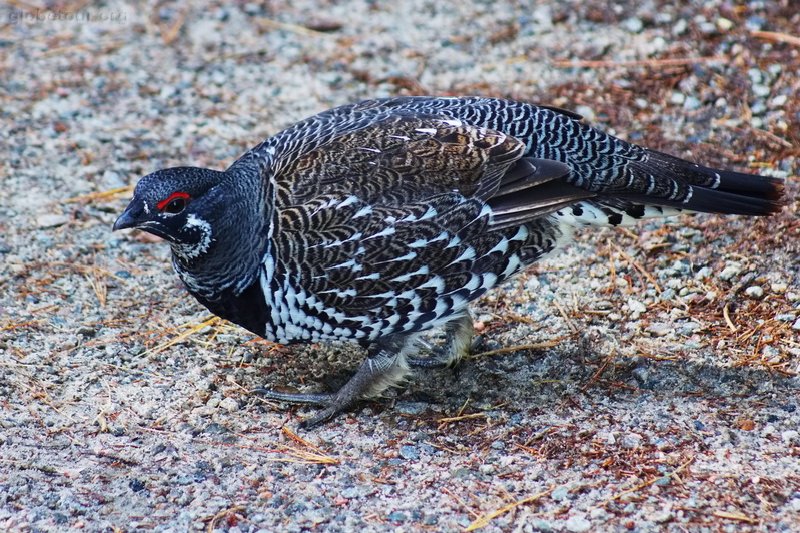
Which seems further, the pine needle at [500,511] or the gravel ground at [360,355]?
the gravel ground at [360,355]

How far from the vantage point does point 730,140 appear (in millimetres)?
7004

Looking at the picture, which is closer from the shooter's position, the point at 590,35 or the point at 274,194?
the point at 274,194

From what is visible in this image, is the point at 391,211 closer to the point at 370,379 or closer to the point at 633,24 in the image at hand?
the point at 370,379

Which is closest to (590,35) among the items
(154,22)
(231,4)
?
(231,4)

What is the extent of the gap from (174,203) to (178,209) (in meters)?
0.04

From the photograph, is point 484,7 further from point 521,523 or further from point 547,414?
point 521,523

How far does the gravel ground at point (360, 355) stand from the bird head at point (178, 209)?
926 millimetres

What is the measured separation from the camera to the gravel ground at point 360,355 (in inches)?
178

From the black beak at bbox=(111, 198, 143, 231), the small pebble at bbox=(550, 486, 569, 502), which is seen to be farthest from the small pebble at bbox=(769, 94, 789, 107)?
the black beak at bbox=(111, 198, 143, 231)

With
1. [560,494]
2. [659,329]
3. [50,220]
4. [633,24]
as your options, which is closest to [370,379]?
[560,494]

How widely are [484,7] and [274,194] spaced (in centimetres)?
467

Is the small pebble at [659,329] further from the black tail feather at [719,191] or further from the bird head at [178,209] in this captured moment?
the bird head at [178,209]

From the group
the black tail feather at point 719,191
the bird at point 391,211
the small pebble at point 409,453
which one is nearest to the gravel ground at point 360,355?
the small pebble at point 409,453

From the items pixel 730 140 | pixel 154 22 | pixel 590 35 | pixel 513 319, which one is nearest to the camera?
pixel 513 319
